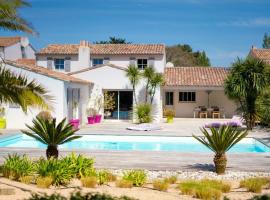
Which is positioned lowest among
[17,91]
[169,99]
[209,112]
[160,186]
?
[160,186]

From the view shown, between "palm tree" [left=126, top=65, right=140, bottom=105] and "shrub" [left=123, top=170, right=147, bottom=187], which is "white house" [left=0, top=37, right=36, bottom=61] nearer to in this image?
"palm tree" [left=126, top=65, right=140, bottom=105]

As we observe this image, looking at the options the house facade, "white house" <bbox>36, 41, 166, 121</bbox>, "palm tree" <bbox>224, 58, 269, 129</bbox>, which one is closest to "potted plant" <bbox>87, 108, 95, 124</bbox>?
"white house" <bbox>36, 41, 166, 121</bbox>

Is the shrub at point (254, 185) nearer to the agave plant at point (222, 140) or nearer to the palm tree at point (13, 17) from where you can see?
the agave plant at point (222, 140)

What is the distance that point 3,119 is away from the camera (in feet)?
87.0

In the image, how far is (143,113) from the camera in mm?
31156

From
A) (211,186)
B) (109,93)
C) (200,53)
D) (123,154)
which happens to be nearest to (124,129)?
(109,93)

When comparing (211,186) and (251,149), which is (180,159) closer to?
(211,186)

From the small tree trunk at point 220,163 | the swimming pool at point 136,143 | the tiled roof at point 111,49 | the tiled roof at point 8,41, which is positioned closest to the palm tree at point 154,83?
the tiled roof at point 111,49

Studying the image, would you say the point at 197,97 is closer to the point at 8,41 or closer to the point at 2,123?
the point at 2,123

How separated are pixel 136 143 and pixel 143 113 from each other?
8157 mm

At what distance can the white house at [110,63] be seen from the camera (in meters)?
33.2

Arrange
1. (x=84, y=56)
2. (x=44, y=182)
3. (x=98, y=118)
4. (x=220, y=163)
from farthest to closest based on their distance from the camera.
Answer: (x=84, y=56) → (x=98, y=118) → (x=220, y=163) → (x=44, y=182)

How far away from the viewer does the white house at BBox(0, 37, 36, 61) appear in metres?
48.3

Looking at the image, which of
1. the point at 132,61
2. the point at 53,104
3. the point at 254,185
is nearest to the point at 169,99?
the point at 132,61
